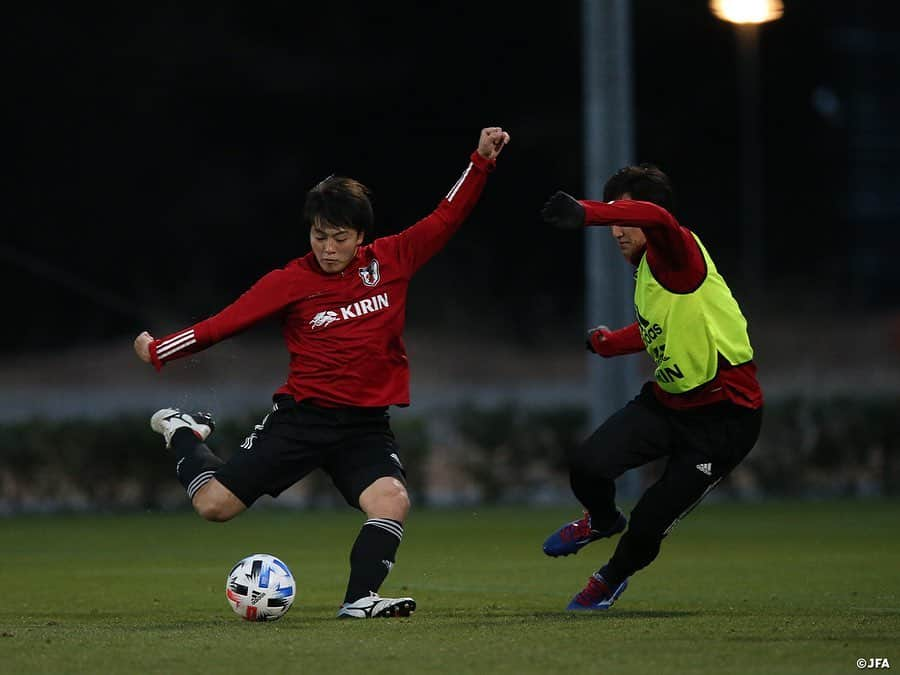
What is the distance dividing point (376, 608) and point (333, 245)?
1.56 m

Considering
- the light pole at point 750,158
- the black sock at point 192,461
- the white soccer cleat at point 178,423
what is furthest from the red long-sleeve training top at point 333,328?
the light pole at point 750,158

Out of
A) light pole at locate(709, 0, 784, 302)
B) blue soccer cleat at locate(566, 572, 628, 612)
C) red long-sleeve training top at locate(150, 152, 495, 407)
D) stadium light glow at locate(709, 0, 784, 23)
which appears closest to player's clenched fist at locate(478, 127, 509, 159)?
red long-sleeve training top at locate(150, 152, 495, 407)

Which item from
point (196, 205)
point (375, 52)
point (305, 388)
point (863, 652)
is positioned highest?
point (375, 52)

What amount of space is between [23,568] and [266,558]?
13.2 feet

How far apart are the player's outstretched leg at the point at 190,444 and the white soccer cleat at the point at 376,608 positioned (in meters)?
0.96

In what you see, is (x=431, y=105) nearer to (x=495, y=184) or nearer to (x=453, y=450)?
(x=495, y=184)

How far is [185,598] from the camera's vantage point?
30.3ft

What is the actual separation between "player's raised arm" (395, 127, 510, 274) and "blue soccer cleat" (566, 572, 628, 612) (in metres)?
1.61

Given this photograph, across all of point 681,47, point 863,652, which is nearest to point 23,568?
point 863,652

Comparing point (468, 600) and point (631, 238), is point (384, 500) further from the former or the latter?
point (631, 238)

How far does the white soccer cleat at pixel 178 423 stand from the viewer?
864 centimetres


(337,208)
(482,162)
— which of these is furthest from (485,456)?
(337,208)

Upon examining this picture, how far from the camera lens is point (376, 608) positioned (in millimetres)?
7625

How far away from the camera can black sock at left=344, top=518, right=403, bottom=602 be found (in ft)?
25.3
